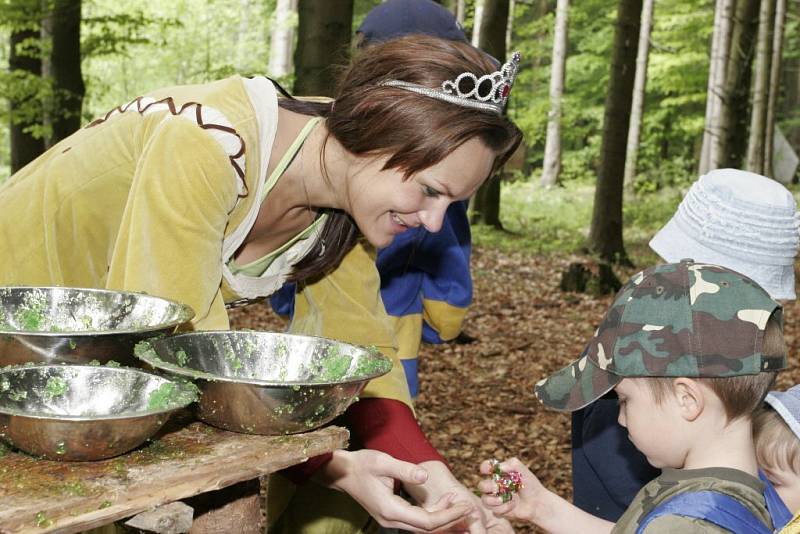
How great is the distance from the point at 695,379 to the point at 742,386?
105 mm

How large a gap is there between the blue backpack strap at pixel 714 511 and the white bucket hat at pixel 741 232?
2.68 feet

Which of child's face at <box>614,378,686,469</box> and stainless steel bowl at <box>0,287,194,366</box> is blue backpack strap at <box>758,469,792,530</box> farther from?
stainless steel bowl at <box>0,287,194,366</box>

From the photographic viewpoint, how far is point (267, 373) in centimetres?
181

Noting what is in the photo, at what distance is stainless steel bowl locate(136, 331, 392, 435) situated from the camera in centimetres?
150

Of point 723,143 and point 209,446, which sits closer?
point 209,446

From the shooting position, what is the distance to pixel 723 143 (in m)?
10.9

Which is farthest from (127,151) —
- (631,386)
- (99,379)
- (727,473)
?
(727,473)

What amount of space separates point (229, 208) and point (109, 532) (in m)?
0.82

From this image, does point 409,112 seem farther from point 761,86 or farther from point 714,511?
point 761,86

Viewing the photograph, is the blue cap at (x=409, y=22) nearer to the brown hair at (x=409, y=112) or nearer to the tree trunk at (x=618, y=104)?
the brown hair at (x=409, y=112)

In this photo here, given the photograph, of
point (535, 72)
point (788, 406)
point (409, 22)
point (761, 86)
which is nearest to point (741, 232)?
point (788, 406)

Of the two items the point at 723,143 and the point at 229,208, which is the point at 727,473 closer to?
the point at 229,208

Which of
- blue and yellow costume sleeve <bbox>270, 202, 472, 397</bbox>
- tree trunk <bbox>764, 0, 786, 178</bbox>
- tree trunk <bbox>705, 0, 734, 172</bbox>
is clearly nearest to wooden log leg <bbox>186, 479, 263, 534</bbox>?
blue and yellow costume sleeve <bbox>270, 202, 472, 397</bbox>

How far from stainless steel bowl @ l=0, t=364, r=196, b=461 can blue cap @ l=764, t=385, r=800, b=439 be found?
4.75 ft
